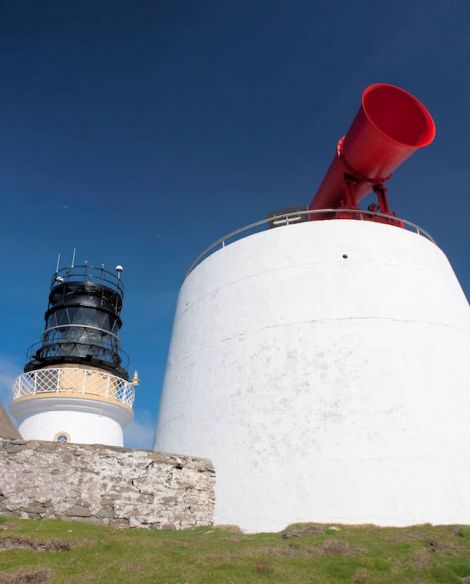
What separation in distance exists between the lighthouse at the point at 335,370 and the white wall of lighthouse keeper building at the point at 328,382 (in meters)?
0.02

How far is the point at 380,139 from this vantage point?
12391mm

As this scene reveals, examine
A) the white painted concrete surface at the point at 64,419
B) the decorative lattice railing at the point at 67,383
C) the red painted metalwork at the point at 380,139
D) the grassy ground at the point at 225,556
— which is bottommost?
the grassy ground at the point at 225,556

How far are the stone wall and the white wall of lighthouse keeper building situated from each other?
1.22 meters

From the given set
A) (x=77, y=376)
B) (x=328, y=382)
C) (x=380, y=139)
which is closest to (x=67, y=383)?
(x=77, y=376)

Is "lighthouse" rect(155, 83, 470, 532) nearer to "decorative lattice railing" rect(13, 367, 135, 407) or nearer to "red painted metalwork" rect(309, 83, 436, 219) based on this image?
"red painted metalwork" rect(309, 83, 436, 219)

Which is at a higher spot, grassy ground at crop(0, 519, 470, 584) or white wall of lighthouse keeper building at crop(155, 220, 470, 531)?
white wall of lighthouse keeper building at crop(155, 220, 470, 531)

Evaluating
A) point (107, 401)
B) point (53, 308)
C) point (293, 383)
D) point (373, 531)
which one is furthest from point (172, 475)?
point (53, 308)

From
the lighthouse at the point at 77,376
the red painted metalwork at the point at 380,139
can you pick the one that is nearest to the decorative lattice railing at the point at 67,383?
the lighthouse at the point at 77,376

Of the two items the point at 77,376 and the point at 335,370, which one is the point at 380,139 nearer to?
the point at 335,370

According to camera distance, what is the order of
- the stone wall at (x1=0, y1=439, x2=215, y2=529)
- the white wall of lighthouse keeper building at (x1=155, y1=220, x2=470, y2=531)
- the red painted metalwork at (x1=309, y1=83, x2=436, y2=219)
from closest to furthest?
the stone wall at (x1=0, y1=439, x2=215, y2=529), the white wall of lighthouse keeper building at (x1=155, y1=220, x2=470, y2=531), the red painted metalwork at (x1=309, y1=83, x2=436, y2=219)

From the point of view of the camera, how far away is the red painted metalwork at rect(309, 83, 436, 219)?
12477mm

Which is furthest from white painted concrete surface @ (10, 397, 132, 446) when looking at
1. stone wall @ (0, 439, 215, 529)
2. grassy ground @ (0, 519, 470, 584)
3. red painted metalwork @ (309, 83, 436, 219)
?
red painted metalwork @ (309, 83, 436, 219)

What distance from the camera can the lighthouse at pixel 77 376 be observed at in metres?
14.7

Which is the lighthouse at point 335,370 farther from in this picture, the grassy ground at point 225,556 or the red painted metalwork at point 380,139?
the grassy ground at point 225,556
